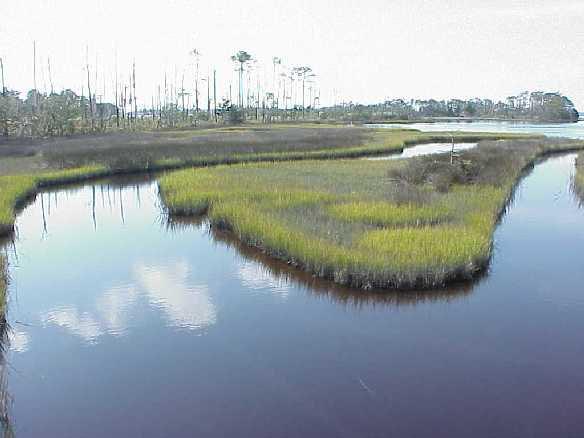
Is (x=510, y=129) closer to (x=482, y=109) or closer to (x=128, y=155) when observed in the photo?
(x=128, y=155)

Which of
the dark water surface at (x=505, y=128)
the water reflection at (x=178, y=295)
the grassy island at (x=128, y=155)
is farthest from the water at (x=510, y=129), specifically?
the water reflection at (x=178, y=295)

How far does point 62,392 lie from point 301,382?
296 centimetres

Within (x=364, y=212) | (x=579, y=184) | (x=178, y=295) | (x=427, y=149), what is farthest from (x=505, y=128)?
(x=178, y=295)

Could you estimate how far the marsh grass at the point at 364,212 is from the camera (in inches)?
407

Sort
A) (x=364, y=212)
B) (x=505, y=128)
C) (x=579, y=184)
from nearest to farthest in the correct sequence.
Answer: (x=364, y=212) < (x=579, y=184) < (x=505, y=128)

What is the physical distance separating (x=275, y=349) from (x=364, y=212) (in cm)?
658

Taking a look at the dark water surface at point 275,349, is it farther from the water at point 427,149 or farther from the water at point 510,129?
the water at point 510,129

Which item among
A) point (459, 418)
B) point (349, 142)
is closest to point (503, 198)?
point (459, 418)

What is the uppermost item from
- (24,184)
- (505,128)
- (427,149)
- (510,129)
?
(505,128)

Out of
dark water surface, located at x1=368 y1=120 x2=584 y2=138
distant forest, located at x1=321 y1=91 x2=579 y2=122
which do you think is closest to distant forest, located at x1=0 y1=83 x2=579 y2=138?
distant forest, located at x1=321 y1=91 x2=579 y2=122

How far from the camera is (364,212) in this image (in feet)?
46.0

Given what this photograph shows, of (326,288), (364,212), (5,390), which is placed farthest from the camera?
(364,212)

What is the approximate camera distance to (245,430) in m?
6.12

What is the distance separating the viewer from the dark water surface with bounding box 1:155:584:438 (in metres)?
6.33
